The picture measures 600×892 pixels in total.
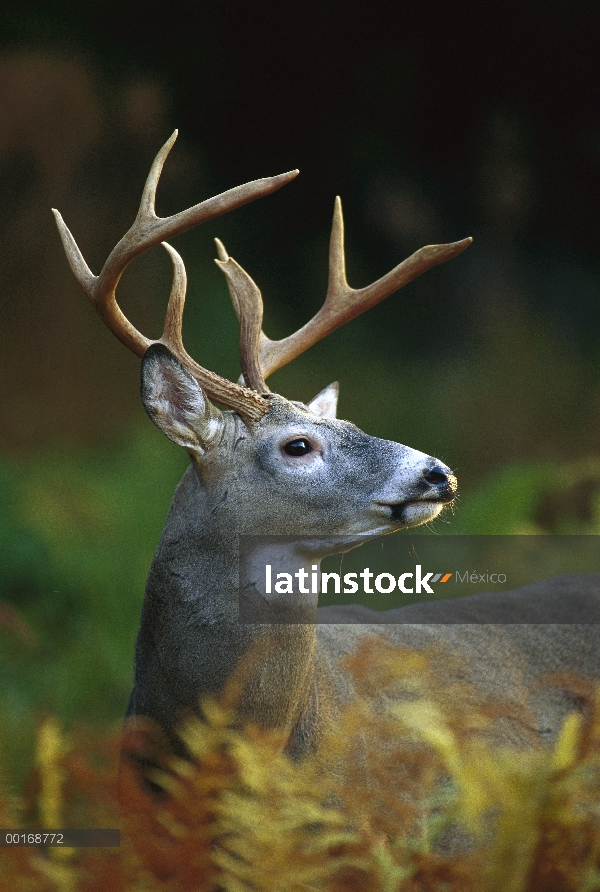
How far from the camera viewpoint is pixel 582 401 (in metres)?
6.55

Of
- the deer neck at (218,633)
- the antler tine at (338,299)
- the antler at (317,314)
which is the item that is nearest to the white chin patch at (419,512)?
the deer neck at (218,633)

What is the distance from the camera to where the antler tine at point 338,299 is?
2951mm

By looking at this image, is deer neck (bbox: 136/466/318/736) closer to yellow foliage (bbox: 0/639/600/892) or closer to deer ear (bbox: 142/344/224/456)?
deer ear (bbox: 142/344/224/456)

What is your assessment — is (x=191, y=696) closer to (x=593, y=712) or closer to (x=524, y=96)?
(x=593, y=712)

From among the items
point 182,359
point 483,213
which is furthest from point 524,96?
point 182,359

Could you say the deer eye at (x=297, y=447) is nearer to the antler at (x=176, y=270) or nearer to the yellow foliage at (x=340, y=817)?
the antler at (x=176, y=270)

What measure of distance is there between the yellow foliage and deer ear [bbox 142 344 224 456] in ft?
5.28

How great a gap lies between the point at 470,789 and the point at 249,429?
190 cm

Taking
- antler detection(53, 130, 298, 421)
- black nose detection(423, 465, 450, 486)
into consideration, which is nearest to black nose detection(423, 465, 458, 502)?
black nose detection(423, 465, 450, 486)

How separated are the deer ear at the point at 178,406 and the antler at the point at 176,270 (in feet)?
0.19

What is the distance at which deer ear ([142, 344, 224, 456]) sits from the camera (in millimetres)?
2432

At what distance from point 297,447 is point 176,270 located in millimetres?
693

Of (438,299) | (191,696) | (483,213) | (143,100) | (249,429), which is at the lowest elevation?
(191,696)

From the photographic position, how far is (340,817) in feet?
2.42
